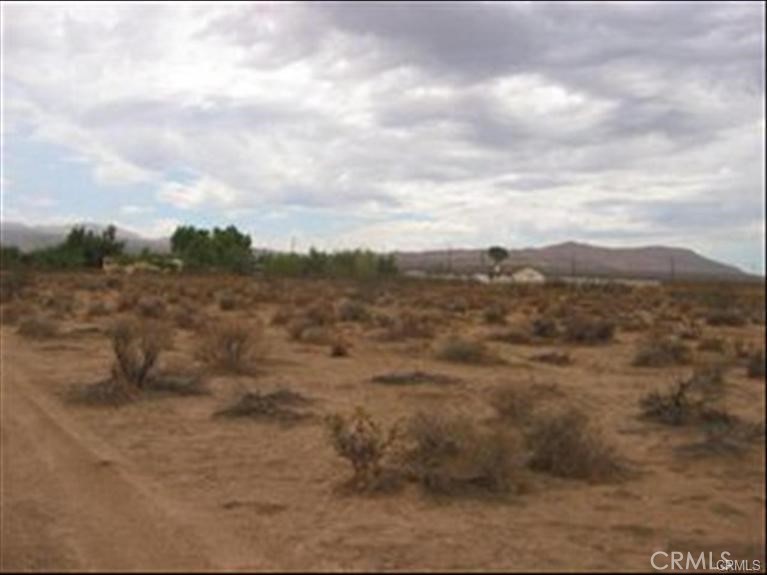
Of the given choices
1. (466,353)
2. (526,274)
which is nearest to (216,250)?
(526,274)

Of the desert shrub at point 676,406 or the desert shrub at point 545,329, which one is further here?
the desert shrub at point 545,329

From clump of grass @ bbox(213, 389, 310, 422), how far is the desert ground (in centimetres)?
4

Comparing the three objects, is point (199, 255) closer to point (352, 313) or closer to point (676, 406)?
point (352, 313)

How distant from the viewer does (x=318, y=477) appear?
13.8 metres

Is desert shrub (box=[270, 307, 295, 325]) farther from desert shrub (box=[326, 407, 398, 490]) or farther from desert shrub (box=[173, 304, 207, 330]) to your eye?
desert shrub (box=[326, 407, 398, 490])

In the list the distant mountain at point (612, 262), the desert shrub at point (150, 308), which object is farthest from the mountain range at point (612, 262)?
the desert shrub at point (150, 308)

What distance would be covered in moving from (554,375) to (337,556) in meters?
14.3

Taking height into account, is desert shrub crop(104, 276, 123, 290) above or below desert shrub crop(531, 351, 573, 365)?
above

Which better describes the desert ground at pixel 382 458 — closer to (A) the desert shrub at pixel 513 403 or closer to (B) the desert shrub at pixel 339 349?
(A) the desert shrub at pixel 513 403

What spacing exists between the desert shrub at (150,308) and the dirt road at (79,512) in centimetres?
2430

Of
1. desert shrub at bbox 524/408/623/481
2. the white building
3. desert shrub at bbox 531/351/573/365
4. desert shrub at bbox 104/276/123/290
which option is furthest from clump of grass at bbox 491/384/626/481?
the white building

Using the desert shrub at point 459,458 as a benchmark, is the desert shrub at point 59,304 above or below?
above

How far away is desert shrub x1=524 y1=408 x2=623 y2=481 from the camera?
12.8 metres

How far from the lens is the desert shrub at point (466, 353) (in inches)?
1064
